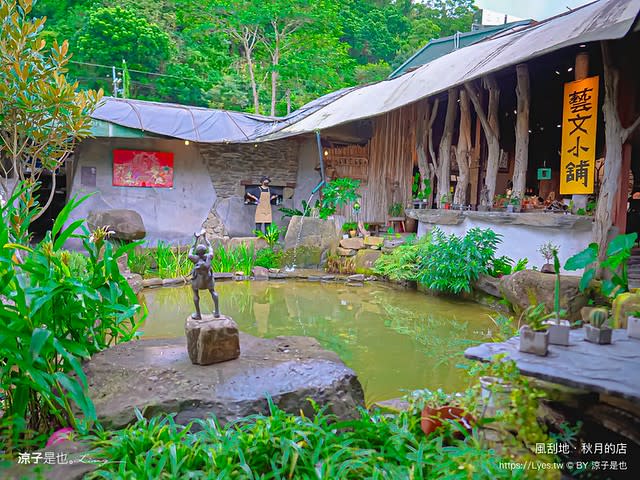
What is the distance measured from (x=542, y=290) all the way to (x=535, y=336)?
383 centimetres

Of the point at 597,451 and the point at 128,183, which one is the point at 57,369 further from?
the point at 128,183

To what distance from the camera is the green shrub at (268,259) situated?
373 inches

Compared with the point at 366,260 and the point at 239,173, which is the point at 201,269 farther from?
the point at 239,173

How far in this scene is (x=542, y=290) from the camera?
555cm

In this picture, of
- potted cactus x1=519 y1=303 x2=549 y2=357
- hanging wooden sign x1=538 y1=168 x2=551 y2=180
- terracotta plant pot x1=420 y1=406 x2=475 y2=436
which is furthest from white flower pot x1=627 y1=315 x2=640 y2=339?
hanging wooden sign x1=538 y1=168 x2=551 y2=180

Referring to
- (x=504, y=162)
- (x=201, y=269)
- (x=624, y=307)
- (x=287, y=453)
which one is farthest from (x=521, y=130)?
(x=287, y=453)

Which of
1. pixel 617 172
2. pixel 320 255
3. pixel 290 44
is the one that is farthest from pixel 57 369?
pixel 290 44

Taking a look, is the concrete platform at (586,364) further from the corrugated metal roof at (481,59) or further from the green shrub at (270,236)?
the green shrub at (270,236)

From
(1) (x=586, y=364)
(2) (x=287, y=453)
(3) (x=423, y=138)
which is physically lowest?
(2) (x=287, y=453)

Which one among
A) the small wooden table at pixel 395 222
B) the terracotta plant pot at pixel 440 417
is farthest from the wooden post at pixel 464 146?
the terracotta plant pot at pixel 440 417

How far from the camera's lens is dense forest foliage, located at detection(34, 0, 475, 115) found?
14500mm

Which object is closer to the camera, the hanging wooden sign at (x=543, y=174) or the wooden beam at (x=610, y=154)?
the wooden beam at (x=610, y=154)

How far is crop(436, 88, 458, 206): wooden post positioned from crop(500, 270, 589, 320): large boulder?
11.4ft

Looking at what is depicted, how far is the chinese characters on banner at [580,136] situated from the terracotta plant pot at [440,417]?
5.07 metres
